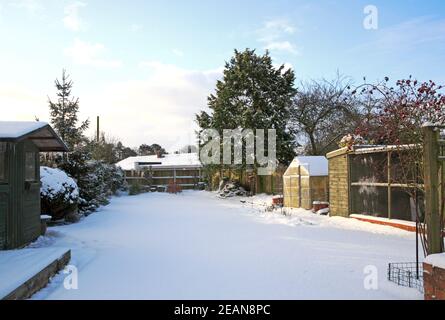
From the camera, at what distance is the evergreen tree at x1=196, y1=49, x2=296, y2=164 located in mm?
24234

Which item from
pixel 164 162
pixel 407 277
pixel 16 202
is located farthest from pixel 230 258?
pixel 164 162

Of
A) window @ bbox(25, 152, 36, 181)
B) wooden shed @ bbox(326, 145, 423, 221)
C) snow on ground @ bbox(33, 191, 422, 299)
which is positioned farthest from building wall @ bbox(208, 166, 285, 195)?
window @ bbox(25, 152, 36, 181)

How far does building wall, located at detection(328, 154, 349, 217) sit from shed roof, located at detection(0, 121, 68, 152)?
8.61 metres

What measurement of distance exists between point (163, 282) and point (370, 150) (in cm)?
804

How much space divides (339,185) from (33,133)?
373 inches

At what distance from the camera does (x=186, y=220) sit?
13.3 meters

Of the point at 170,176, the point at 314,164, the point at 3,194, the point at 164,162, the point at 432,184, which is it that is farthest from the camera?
the point at 164,162

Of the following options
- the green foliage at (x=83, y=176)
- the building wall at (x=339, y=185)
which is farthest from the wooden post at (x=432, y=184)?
the green foliage at (x=83, y=176)

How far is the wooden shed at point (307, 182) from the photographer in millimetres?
15648

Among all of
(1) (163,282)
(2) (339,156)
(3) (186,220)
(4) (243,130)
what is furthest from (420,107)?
(4) (243,130)

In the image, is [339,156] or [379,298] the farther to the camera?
[339,156]

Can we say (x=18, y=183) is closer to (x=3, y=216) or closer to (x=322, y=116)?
(x=3, y=216)

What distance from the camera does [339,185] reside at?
13031mm

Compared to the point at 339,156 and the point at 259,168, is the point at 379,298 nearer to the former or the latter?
the point at 339,156
